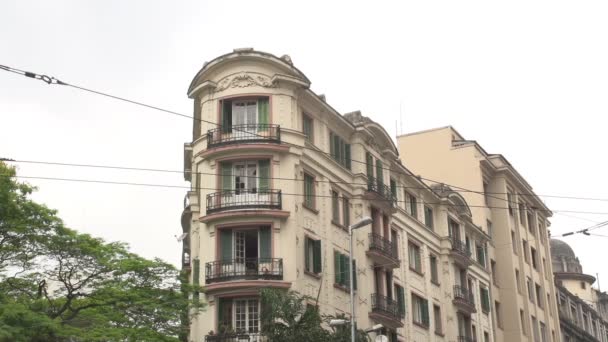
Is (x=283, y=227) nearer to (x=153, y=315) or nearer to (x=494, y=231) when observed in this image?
(x=153, y=315)

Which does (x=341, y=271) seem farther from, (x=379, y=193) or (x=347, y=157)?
(x=347, y=157)

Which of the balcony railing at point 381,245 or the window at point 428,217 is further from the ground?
the window at point 428,217

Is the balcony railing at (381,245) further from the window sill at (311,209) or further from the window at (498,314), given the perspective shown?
the window at (498,314)

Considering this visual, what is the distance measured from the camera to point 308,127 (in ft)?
142

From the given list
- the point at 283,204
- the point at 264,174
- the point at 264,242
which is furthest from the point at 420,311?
the point at 264,174

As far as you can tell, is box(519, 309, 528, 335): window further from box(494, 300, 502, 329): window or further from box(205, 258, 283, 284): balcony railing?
box(205, 258, 283, 284): balcony railing

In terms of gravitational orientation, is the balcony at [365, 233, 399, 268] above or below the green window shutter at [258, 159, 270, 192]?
below

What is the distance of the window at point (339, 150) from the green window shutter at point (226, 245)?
7.43m

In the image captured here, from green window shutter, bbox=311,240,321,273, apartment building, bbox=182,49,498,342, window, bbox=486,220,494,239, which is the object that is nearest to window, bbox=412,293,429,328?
apartment building, bbox=182,49,498,342

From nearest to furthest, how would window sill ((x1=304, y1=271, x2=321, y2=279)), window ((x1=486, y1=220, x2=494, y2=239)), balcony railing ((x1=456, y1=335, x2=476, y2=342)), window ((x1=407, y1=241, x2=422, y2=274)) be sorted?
window sill ((x1=304, y1=271, x2=321, y2=279)) → window ((x1=407, y1=241, x2=422, y2=274)) → balcony railing ((x1=456, y1=335, x2=476, y2=342)) → window ((x1=486, y1=220, x2=494, y2=239))

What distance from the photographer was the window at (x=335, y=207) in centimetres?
4338

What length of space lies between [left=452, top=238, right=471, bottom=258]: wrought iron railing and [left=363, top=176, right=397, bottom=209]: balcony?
816 centimetres

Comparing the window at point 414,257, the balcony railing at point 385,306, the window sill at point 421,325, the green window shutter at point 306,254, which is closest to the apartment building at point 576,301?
the window at point 414,257

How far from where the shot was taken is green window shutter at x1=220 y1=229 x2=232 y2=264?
39156mm
